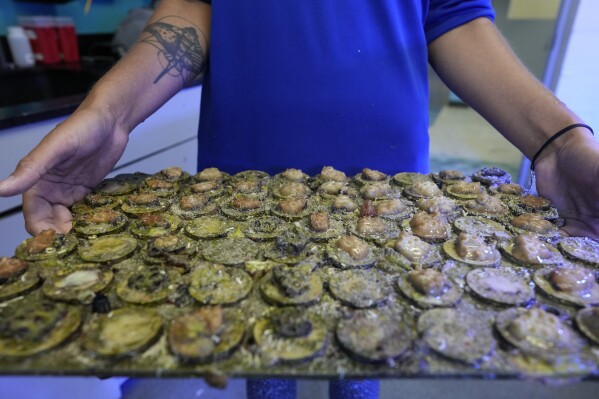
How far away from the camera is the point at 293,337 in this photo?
0.76 metres

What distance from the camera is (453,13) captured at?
1509 millimetres

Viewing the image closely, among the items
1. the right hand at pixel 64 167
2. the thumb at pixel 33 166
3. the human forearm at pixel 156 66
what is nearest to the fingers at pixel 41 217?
the right hand at pixel 64 167

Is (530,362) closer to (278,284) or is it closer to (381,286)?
(381,286)

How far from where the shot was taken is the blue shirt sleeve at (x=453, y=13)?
1.49m

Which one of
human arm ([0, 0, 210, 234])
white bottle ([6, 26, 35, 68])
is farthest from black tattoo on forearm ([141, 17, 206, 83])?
white bottle ([6, 26, 35, 68])

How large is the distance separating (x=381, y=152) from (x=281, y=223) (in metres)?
0.58

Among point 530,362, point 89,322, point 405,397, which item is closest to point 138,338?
point 89,322

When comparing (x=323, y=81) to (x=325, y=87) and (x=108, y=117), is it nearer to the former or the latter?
(x=325, y=87)

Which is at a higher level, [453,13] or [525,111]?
[453,13]

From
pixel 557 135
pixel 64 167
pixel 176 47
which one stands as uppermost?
pixel 176 47

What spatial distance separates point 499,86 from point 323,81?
2.01 feet


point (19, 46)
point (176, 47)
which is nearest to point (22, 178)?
point (176, 47)

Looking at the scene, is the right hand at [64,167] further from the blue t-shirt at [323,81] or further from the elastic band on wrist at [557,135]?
the elastic band on wrist at [557,135]

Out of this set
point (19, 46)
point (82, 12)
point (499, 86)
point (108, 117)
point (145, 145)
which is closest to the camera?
point (108, 117)
